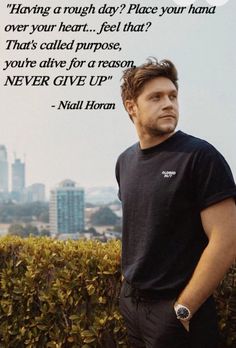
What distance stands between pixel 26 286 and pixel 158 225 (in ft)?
6.50

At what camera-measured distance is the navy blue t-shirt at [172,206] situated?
2.59 meters

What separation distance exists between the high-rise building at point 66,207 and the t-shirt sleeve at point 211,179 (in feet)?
68.8

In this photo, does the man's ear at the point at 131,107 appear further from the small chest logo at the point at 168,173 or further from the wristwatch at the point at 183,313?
the wristwatch at the point at 183,313

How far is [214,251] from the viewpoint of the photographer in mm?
2562

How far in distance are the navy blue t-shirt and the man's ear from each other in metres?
0.24

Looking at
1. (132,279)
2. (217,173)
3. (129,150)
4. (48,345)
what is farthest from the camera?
(48,345)

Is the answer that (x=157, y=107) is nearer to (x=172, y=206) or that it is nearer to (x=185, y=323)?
(x=172, y=206)

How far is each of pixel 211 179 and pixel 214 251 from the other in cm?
32

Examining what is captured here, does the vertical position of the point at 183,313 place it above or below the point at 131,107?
below

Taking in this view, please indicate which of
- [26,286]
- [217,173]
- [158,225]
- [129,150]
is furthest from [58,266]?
[217,173]

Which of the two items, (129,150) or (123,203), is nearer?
(123,203)

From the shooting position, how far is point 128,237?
9.62 feet

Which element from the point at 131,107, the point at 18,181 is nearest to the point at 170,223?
the point at 131,107

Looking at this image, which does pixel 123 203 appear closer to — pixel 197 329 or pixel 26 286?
pixel 197 329
